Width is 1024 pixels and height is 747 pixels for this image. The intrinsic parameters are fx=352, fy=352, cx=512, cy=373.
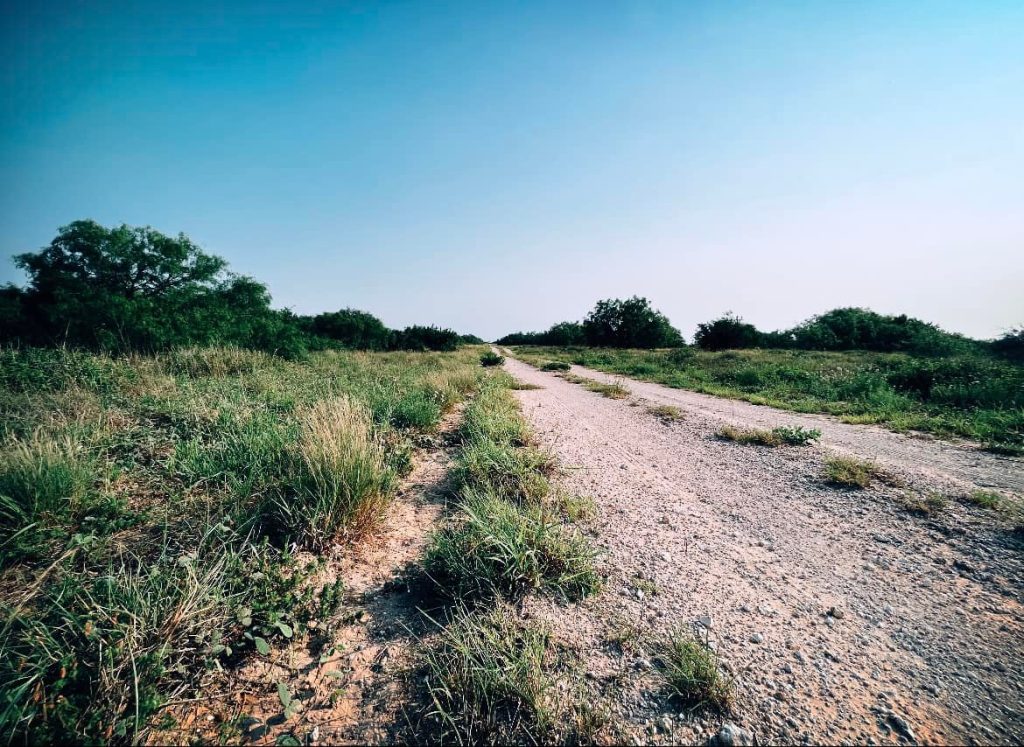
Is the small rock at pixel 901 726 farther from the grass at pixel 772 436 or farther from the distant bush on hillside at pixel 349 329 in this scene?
the distant bush on hillside at pixel 349 329

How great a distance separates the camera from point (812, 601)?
239 centimetres

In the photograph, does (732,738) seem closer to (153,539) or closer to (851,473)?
(153,539)

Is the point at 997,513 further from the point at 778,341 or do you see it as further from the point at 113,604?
the point at 778,341

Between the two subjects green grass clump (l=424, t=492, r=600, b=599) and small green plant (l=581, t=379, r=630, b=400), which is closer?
green grass clump (l=424, t=492, r=600, b=599)

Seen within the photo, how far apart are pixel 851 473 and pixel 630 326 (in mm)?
39657

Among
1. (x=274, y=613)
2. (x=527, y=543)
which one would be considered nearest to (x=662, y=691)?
(x=527, y=543)

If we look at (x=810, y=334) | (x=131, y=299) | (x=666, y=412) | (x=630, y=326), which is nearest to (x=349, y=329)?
(x=131, y=299)

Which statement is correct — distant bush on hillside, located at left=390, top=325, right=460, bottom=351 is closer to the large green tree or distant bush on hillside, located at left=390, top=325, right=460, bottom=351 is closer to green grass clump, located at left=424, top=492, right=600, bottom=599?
the large green tree

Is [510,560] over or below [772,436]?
below

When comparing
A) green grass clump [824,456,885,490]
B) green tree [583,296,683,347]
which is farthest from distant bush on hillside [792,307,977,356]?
green grass clump [824,456,885,490]

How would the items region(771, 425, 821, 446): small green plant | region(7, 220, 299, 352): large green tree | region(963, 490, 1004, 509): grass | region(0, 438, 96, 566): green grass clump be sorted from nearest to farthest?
region(0, 438, 96, 566): green grass clump, region(963, 490, 1004, 509): grass, region(771, 425, 821, 446): small green plant, region(7, 220, 299, 352): large green tree

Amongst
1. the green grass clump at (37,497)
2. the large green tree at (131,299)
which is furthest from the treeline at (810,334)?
the large green tree at (131,299)

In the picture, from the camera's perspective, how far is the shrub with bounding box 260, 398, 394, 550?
2.93 metres

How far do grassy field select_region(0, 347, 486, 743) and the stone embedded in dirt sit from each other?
221 cm
